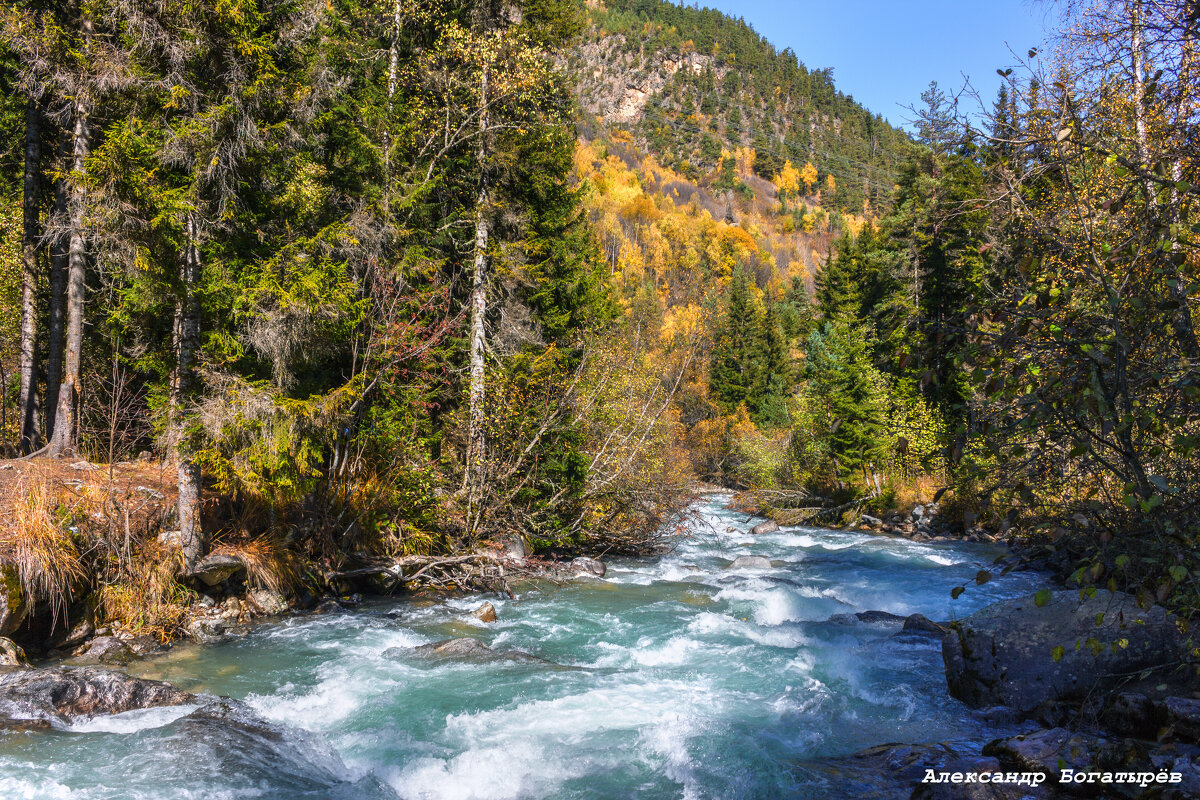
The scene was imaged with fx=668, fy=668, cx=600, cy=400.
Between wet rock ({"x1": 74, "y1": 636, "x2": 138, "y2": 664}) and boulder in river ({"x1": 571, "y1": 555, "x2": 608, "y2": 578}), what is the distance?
7.99m

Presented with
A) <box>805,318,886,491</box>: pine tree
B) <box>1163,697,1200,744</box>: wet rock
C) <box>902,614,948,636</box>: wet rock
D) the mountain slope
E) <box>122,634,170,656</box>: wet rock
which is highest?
the mountain slope

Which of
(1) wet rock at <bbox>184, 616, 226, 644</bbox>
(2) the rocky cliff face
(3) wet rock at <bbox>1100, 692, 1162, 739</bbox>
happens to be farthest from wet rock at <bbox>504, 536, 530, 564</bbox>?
(2) the rocky cliff face

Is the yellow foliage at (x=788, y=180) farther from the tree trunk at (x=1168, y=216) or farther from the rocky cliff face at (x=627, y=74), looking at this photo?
the tree trunk at (x=1168, y=216)

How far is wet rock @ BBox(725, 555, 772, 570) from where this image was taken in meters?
15.4

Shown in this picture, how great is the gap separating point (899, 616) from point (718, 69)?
176 metres

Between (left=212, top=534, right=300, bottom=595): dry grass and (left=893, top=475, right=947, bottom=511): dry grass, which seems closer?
(left=212, top=534, right=300, bottom=595): dry grass

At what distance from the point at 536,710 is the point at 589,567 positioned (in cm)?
735

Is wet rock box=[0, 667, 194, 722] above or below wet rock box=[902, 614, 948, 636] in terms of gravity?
above

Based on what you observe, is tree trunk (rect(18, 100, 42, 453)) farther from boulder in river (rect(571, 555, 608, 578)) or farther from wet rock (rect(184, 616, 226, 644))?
boulder in river (rect(571, 555, 608, 578))

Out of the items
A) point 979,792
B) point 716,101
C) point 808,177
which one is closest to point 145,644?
point 979,792

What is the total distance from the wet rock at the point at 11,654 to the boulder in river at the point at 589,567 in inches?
352

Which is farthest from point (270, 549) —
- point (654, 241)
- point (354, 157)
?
point (654, 241)

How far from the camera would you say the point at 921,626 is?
10328 mm

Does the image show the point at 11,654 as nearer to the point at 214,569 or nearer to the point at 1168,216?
the point at 214,569
